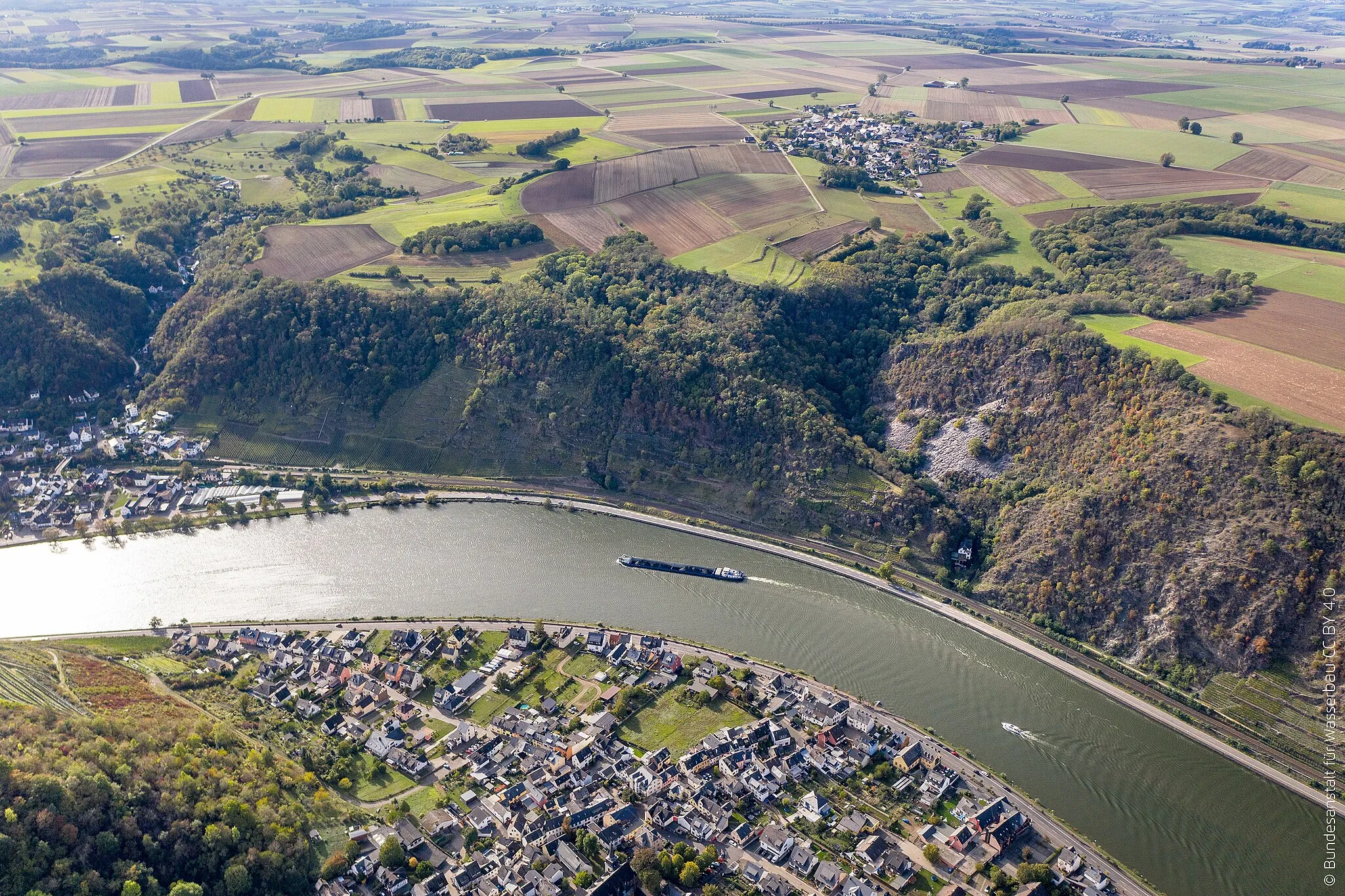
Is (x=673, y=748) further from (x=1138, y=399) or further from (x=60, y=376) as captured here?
(x=60, y=376)

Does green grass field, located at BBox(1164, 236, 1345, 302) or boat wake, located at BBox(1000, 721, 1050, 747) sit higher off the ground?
green grass field, located at BBox(1164, 236, 1345, 302)

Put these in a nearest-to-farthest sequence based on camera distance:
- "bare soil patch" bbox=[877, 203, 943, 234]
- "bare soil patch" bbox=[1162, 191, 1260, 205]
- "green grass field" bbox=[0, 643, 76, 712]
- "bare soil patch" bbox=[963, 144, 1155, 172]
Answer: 1. "green grass field" bbox=[0, 643, 76, 712]
2. "bare soil patch" bbox=[1162, 191, 1260, 205]
3. "bare soil patch" bbox=[877, 203, 943, 234]
4. "bare soil patch" bbox=[963, 144, 1155, 172]

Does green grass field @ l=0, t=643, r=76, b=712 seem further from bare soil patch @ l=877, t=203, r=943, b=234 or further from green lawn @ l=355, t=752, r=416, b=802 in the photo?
bare soil patch @ l=877, t=203, r=943, b=234

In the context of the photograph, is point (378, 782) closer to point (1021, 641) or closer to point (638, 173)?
point (1021, 641)

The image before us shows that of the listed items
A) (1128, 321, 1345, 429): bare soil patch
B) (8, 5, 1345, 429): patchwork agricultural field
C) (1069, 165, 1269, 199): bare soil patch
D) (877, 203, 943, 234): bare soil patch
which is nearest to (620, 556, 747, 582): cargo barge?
(8, 5, 1345, 429): patchwork agricultural field

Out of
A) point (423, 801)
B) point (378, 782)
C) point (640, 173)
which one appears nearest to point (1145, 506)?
point (423, 801)

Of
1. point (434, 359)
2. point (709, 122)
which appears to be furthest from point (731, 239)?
point (709, 122)
